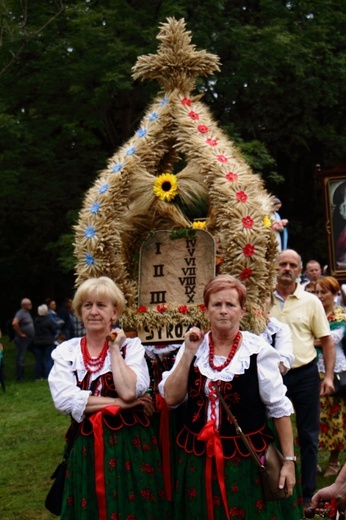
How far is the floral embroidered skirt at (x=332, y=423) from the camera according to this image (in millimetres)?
8250

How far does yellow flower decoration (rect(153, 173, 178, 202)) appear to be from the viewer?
577cm

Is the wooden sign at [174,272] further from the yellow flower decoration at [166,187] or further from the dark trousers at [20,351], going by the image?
the dark trousers at [20,351]

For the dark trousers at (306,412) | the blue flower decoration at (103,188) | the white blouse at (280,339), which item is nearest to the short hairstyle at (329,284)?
the dark trousers at (306,412)

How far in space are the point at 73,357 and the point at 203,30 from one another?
45.5ft

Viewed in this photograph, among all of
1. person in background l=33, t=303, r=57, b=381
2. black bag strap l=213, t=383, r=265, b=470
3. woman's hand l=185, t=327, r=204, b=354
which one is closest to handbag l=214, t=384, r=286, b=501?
black bag strap l=213, t=383, r=265, b=470

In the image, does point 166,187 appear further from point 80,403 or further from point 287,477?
point 287,477

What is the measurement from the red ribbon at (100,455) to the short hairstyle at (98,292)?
58 cm

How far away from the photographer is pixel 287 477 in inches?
178

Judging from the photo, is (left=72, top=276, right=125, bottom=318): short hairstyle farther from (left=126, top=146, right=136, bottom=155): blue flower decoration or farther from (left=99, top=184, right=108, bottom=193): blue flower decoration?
(left=126, top=146, right=136, bottom=155): blue flower decoration

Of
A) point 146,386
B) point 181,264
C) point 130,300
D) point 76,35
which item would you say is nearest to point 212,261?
point 181,264

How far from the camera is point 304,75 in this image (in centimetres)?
1909

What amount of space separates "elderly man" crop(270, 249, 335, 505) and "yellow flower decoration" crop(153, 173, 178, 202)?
1577mm

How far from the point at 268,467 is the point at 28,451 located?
5801 mm

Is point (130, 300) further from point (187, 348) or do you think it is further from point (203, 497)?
point (203, 497)
